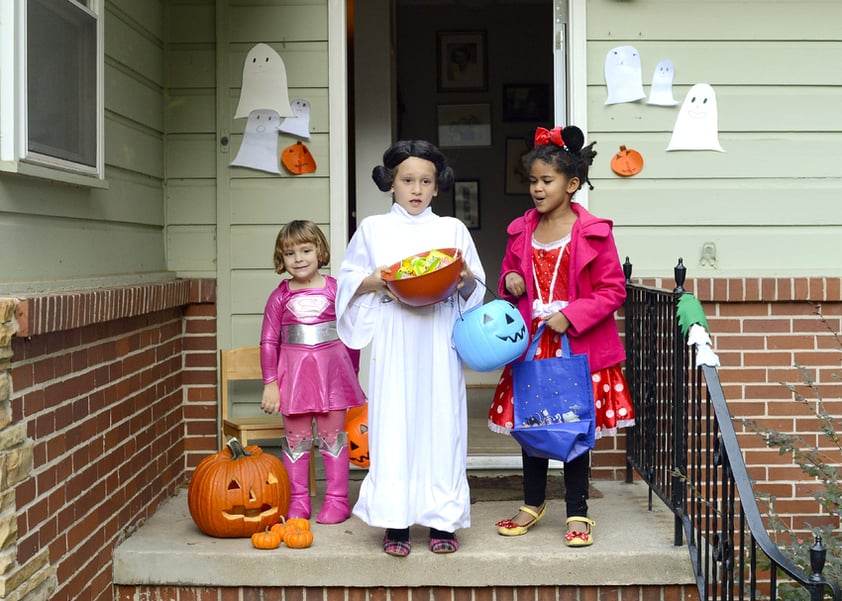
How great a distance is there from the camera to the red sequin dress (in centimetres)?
376

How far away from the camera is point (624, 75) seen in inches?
187

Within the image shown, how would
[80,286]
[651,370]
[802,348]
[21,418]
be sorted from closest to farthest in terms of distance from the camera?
[21,418]
[80,286]
[651,370]
[802,348]

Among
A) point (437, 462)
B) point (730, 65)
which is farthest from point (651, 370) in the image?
point (730, 65)

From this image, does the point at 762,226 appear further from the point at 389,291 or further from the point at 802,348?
the point at 389,291

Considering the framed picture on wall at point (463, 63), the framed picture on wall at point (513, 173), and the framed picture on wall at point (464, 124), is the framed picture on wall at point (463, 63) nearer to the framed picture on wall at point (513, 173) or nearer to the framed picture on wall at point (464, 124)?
the framed picture on wall at point (464, 124)

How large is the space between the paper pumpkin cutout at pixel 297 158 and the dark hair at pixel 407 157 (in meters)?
1.20

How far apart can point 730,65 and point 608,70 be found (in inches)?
23.3

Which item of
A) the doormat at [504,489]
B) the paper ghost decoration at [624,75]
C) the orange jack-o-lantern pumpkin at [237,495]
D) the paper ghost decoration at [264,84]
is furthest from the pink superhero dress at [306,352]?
the paper ghost decoration at [624,75]

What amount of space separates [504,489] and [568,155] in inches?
68.1

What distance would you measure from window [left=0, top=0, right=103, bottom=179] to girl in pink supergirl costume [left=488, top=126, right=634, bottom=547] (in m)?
1.63

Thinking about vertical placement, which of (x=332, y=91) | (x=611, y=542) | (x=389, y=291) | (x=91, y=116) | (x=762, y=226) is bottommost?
(x=611, y=542)

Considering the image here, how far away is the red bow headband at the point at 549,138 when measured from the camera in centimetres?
374

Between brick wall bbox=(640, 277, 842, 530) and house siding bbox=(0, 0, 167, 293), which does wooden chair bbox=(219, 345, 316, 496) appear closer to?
house siding bbox=(0, 0, 167, 293)

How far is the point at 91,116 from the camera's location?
3.63 meters
